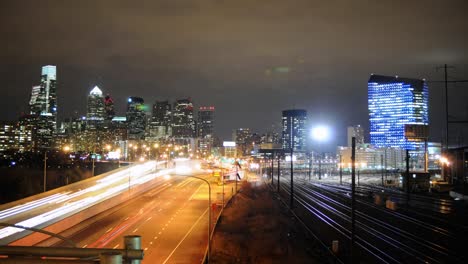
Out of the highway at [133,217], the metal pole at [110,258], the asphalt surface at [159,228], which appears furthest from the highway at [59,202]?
the metal pole at [110,258]

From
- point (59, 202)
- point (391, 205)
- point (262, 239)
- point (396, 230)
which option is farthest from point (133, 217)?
point (391, 205)

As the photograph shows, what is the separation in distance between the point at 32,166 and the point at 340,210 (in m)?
88.3

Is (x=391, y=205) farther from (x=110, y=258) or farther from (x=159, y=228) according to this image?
(x=110, y=258)

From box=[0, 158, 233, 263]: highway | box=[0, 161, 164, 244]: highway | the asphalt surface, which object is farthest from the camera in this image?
box=[0, 161, 164, 244]: highway

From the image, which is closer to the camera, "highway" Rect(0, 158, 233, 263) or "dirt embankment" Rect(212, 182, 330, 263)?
"dirt embankment" Rect(212, 182, 330, 263)

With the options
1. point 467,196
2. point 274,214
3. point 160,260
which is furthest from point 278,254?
point 467,196

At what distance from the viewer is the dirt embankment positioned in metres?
32.2

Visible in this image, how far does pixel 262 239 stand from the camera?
39594mm

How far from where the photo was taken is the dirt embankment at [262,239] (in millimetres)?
32156

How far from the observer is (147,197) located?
73.5 metres

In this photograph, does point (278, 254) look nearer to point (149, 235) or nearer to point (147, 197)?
point (149, 235)

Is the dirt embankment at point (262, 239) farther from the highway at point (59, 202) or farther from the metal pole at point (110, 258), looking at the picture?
the metal pole at point (110, 258)

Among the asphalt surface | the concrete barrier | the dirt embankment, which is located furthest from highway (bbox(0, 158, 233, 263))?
the concrete barrier

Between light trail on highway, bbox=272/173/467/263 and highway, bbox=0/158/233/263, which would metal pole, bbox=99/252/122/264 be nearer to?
highway, bbox=0/158/233/263
